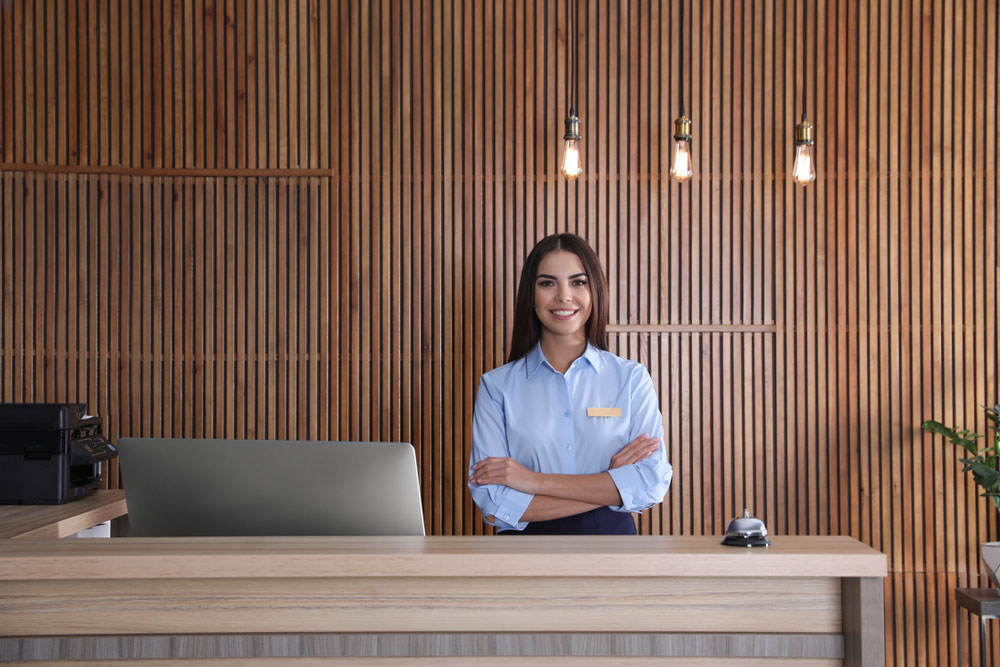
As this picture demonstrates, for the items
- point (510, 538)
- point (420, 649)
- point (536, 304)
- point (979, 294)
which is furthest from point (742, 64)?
point (420, 649)

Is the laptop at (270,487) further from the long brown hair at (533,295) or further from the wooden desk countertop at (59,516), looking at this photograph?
the long brown hair at (533,295)

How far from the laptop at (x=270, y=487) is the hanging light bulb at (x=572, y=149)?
2407 mm

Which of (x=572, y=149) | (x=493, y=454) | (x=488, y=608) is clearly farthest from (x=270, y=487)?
(x=572, y=149)

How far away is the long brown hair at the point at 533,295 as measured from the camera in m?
3.48

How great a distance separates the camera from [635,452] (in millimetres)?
3109

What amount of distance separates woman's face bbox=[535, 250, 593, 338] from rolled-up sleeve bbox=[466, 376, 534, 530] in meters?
0.36

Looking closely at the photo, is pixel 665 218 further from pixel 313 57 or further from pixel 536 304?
pixel 313 57

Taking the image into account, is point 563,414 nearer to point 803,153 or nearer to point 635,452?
point 635,452

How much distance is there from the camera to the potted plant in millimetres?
4043

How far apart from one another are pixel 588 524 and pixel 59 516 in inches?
73.5

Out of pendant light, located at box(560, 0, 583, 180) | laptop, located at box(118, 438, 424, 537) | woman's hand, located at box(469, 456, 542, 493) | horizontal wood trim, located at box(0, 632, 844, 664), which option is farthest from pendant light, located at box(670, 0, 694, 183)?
horizontal wood trim, located at box(0, 632, 844, 664)

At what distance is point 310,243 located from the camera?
15.0 feet

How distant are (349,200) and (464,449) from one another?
1463mm

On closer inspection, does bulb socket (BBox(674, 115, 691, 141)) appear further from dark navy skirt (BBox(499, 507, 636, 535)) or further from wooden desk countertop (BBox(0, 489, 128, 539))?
wooden desk countertop (BBox(0, 489, 128, 539))
